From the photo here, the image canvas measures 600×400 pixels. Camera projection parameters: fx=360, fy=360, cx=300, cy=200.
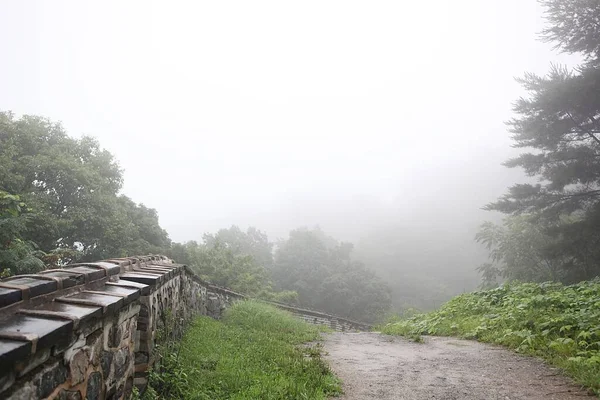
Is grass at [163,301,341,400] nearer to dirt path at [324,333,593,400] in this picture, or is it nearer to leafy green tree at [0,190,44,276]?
dirt path at [324,333,593,400]

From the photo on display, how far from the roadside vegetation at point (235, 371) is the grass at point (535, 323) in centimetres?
354

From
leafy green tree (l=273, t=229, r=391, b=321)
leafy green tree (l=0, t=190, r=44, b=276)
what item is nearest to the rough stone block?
leafy green tree (l=0, t=190, r=44, b=276)

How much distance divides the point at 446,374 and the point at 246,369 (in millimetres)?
3014

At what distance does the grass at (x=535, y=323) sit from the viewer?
5.53 metres

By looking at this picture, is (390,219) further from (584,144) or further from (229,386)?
(229,386)

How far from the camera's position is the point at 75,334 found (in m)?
1.96

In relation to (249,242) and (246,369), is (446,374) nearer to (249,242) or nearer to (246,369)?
(246,369)

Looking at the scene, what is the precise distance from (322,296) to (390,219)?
6983 centimetres

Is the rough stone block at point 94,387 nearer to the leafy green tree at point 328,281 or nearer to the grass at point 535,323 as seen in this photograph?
the grass at point 535,323

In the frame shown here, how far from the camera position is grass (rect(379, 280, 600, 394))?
18.2 ft

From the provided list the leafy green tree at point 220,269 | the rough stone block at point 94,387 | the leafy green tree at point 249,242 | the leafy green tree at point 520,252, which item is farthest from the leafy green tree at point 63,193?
the leafy green tree at point 249,242

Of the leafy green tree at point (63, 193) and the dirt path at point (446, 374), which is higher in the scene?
the leafy green tree at point (63, 193)

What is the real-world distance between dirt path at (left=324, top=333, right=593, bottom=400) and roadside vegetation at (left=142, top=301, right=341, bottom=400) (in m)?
0.54

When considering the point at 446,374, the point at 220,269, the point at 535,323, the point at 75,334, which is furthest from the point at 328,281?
the point at 75,334
